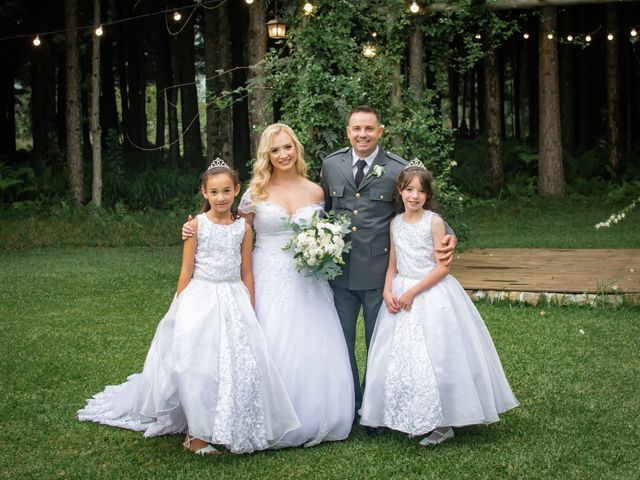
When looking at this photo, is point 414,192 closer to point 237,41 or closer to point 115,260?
point 115,260

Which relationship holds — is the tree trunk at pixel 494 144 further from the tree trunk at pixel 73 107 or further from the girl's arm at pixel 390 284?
the girl's arm at pixel 390 284

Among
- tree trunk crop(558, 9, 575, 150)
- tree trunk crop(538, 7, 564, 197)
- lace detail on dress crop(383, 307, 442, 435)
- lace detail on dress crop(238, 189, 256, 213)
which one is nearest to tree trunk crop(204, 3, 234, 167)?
tree trunk crop(538, 7, 564, 197)

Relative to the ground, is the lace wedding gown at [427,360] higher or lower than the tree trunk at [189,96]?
lower

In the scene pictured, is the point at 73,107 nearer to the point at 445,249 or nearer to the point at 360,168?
the point at 360,168

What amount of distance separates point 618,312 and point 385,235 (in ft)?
14.4

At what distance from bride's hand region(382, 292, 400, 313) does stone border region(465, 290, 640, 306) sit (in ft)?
14.8

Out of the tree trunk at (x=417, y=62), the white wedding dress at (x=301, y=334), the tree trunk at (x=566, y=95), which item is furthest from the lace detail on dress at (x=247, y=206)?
the tree trunk at (x=566, y=95)

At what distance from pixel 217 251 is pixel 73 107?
1388 cm

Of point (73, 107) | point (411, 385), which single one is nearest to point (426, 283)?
point (411, 385)

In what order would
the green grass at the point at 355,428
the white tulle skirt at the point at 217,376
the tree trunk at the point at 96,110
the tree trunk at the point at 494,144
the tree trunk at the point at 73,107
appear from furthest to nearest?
the tree trunk at the point at 494,144
the tree trunk at the point at 73,107
the tree trunk at the point at 96,110
the white tulle skirt at the point at 217,376
the green grass at the point at 355,428

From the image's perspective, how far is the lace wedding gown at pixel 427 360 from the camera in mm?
5363

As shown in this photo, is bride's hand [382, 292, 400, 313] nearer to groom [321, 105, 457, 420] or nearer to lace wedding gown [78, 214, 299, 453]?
groom [321, 105, 457, 420]

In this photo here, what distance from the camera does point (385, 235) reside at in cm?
582

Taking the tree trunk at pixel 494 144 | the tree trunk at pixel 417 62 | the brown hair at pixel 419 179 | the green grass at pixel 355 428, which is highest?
the tree trunk at pixel 417 62
